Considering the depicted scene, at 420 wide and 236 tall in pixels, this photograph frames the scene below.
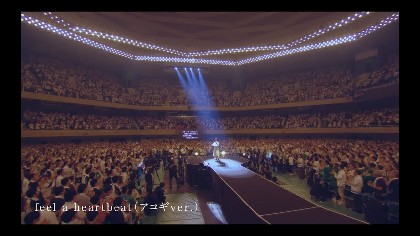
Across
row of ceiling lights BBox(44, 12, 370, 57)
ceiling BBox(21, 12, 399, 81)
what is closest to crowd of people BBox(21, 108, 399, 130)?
ceiling BBox(21, 12, 399, 81)

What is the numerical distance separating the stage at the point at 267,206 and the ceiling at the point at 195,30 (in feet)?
34.7

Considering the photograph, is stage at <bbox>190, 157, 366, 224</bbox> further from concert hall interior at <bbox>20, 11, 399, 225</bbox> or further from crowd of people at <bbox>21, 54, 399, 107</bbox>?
crowd of people at <bbox>21, 54, 399, 107</bbox>

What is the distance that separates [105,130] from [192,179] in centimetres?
1800

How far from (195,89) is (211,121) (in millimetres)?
5919

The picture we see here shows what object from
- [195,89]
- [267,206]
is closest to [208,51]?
[195,89]

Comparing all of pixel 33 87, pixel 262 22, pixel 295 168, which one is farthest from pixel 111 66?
pixel 295 168

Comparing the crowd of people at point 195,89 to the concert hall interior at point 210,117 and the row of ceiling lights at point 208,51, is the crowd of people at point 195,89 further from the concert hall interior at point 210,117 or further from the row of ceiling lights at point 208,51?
the row of ceiling lights at point 208,51

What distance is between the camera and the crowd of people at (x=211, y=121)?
2148 cm

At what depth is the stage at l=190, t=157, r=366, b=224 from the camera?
467cm

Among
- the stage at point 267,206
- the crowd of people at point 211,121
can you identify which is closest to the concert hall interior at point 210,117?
the stage at point 267,206

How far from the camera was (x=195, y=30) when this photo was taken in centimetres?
1705

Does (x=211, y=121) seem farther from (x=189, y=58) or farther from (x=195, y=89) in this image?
(x=189, y=58)

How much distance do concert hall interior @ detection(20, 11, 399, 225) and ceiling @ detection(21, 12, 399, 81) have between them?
0.14 m

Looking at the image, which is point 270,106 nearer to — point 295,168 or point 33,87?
point 295,168
